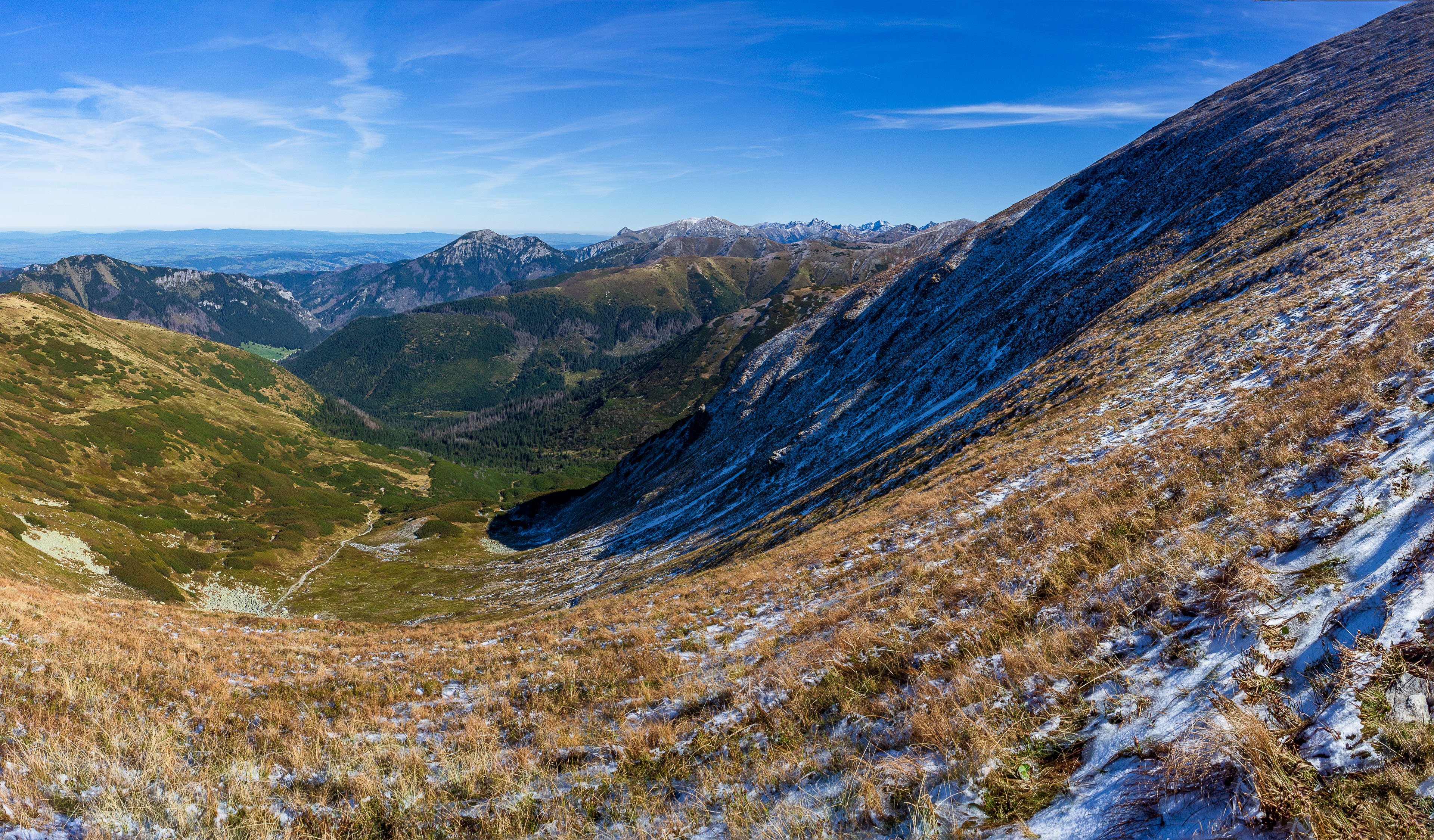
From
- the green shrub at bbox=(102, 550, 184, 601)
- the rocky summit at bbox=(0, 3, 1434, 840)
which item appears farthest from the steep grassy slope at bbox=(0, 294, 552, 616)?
the rocky summit at bbox=(0, 3, 1434, 840)

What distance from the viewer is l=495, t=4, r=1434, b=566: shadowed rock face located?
42312 millimetres

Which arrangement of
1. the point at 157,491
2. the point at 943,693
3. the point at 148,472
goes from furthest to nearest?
the point at 148,472 → the point at 157,491 → the point at 943,693

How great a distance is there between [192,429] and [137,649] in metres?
207

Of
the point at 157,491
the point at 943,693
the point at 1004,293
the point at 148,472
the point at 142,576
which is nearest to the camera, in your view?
the point at 943,693

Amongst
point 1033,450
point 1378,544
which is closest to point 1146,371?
point 1033,450

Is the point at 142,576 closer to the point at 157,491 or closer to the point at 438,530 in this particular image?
the point at 438,530

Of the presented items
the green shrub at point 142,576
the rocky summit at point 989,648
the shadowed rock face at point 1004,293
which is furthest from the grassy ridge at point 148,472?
the shadowed rock face at point 1004,293

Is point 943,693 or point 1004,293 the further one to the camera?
point 1004,293

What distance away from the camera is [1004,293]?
6128 centimetres

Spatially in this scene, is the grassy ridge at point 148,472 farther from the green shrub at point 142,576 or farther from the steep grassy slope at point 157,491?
the steep grassy slope at point 157,491

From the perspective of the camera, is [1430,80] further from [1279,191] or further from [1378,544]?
[1378,544]

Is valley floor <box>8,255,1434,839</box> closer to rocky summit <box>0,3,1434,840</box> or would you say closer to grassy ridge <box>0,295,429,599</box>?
Answer: rocky summit <box>0,3,1434,840</box>

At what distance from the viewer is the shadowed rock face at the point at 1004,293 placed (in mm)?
42312

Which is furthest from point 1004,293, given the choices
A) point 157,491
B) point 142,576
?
point 157,491
